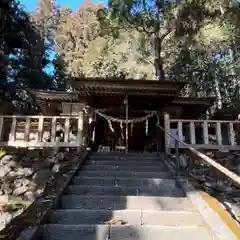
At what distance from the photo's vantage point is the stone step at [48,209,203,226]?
146 inches

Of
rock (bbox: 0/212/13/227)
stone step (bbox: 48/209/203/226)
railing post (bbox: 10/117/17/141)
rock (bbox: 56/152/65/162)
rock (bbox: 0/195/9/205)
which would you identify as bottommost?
rock (bbox: 0/212/13/227)

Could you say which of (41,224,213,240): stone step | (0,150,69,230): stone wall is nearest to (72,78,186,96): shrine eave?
(0,150,69,230): stone wall

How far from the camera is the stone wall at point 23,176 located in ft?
21.1

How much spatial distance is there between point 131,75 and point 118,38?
185 centimetres

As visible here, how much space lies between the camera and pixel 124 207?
13.9ft

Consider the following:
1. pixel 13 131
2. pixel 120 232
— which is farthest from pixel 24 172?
pixel 120 232

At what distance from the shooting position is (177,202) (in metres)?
4.35

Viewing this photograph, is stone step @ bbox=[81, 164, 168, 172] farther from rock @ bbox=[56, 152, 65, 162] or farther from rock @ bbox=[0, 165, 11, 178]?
rock @ bbox=[0, 165, 11, 178]

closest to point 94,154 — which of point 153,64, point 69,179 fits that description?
point 69,179

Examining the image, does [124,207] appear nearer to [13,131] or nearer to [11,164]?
[11,164]

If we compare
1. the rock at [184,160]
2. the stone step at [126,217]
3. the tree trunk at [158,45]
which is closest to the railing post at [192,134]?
the rock at [184,160]

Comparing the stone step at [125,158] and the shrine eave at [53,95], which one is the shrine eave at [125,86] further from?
the stone step at [125,158]

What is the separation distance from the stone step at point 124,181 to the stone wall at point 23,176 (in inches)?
58.5

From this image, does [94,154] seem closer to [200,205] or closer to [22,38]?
[200,205]
